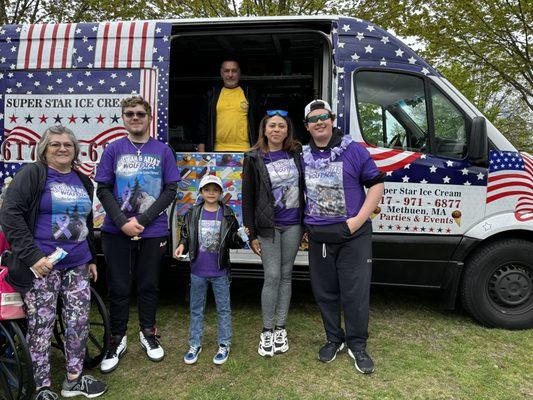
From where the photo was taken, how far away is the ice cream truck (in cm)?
371

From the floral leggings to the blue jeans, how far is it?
29.1 inches

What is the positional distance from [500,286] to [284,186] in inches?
86.7

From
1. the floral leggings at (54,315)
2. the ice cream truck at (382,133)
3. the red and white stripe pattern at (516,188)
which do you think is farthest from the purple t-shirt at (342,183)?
the floral leggings at (54,315)

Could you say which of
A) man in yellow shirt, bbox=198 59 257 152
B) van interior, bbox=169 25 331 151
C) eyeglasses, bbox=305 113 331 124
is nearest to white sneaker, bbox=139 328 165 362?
man in yellow shirt, bbox=198 59 257 152

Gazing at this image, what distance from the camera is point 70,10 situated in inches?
457

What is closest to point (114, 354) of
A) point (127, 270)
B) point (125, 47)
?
point (127, 270)

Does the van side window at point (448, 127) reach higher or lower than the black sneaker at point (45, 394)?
higher

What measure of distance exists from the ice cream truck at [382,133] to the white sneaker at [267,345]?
2.55 ft

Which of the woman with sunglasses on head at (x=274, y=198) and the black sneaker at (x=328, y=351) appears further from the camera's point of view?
the black sneaker at (x=328, y=351)

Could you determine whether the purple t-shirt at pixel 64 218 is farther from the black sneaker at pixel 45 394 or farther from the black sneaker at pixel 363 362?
the black sneaker at pixel 363 362

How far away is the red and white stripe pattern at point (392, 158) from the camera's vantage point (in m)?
3.72

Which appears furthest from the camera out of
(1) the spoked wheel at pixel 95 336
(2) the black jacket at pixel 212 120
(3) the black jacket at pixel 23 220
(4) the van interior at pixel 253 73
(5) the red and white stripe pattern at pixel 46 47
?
(4) the van interior at pixel 253 73

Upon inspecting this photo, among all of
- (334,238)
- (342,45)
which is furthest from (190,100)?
(334,238)

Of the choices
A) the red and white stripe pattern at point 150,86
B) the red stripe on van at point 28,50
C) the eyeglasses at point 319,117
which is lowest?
the eyeglasses at point 319,117
